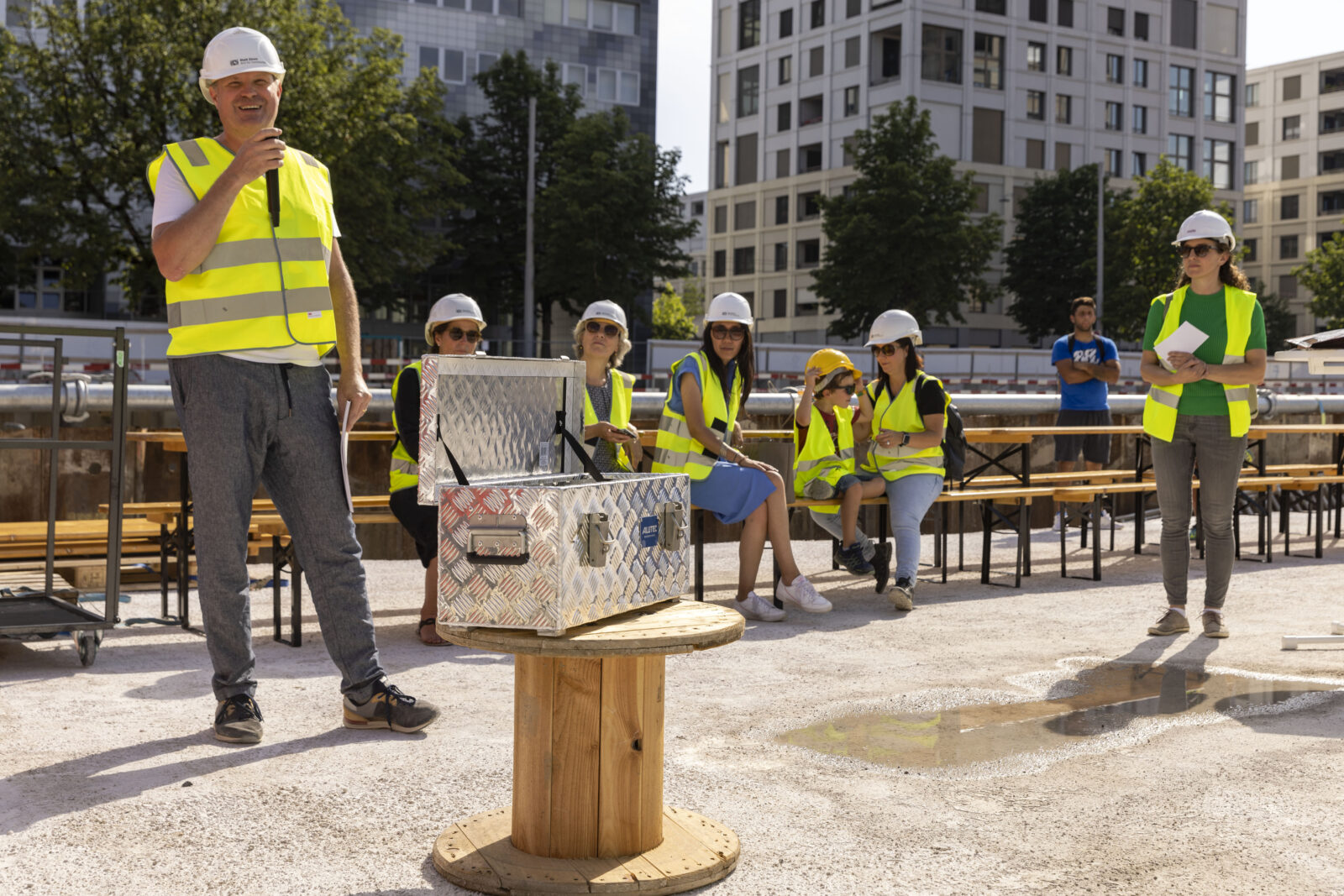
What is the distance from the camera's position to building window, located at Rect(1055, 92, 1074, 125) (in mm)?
70250

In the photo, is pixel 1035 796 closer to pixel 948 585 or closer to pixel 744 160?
pixel 948 585

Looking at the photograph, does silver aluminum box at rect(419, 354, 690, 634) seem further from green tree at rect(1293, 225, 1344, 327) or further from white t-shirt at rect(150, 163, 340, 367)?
green tree at rect(1293, 225, 1344, 327)

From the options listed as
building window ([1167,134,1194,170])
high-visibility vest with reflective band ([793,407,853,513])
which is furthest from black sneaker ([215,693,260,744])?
building window ([1167,134,1194,170])

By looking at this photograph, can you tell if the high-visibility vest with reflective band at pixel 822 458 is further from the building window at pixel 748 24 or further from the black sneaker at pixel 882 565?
the building window at pixel 748 24

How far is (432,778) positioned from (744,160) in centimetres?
7328

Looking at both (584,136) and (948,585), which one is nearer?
(948,585)

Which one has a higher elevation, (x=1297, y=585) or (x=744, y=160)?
(x=744, y=160)

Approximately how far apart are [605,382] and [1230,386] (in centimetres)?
332

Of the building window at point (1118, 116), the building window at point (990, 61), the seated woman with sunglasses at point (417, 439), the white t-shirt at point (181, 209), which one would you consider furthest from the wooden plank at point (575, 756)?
the building window at point (1118, 116)

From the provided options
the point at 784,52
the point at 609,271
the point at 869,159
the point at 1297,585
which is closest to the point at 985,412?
the point at 1297,585

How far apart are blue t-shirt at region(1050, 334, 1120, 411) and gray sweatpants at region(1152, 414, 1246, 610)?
217 inches

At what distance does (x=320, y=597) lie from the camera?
5148 mm

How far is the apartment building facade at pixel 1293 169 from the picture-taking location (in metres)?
91.1

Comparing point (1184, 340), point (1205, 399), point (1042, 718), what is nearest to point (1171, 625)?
point (1205, 399)
